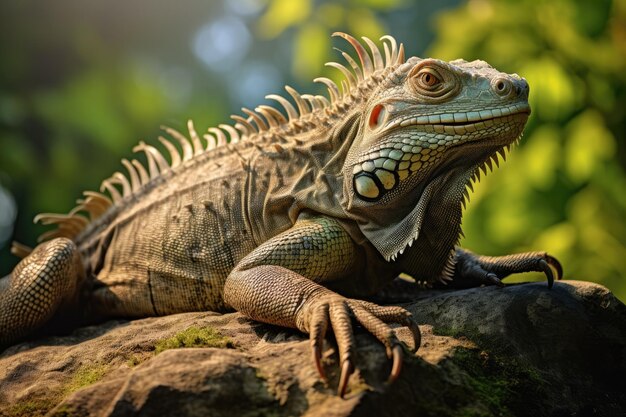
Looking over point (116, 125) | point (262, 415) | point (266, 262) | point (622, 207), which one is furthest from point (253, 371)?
point (116, 125)

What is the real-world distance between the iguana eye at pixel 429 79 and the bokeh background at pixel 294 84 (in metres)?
1.24

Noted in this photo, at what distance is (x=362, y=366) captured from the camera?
2.21 meters

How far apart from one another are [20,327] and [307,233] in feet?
5.50

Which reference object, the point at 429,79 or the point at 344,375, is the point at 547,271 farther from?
the point at 344,375

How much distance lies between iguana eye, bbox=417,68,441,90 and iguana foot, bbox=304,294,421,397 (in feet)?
3.55

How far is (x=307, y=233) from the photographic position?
2.98m

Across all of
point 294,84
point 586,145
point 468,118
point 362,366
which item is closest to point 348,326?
point 362,366

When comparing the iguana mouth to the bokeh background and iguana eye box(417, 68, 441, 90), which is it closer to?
iguana eye box(417, 68, 441, 90)

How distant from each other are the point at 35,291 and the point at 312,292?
5.60ft

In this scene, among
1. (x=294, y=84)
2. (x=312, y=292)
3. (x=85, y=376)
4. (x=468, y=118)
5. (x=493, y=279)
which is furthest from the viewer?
(x=294, y=84)

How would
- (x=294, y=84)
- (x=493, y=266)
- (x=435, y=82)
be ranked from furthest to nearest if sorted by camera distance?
1. (x=294, y=84)
2. (x=493, y=266)
3. (x=435, y=82)

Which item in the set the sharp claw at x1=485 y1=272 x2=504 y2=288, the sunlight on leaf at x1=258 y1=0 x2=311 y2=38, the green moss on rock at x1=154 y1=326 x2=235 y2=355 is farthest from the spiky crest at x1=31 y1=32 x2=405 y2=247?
the green moss on rock at x1=154 y1=326 x2=235 y2=355

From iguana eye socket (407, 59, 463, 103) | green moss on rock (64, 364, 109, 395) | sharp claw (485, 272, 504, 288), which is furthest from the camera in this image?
sharp claw (485, 272, 504, 288)

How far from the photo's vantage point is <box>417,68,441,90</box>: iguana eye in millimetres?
2955
